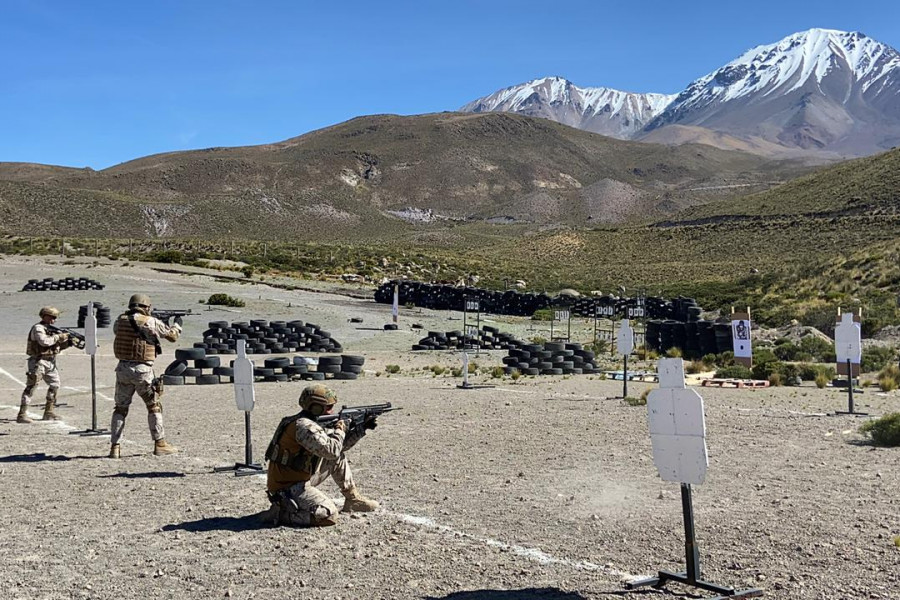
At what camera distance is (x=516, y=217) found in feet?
477

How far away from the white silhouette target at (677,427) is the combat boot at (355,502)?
2.85 metres

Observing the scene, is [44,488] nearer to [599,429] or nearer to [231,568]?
[231,568]

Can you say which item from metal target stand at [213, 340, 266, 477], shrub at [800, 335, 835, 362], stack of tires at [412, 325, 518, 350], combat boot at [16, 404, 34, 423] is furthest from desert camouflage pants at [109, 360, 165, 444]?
stack of tires at [412, 325, 518, 350]

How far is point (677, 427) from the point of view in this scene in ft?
19.3

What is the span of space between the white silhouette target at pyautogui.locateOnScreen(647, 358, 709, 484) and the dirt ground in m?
0.76

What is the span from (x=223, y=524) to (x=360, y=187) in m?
155

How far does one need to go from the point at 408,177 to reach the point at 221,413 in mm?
154514

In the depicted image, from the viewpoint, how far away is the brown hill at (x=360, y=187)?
10756cm

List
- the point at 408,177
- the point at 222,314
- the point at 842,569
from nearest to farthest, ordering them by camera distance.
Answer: the point at 842,569, the point at 222,314, the point at 408,177

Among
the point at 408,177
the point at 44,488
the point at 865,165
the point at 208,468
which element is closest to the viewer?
the point at 44,488

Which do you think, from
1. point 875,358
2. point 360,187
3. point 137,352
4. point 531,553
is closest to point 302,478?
point 531,553

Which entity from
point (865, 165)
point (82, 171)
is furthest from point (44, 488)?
point (82, 171)

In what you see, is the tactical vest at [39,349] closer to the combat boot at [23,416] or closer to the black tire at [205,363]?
the combat boot at [23,416]

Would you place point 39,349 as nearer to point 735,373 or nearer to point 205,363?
point 205,363
